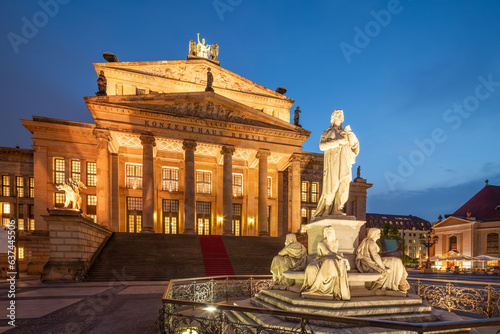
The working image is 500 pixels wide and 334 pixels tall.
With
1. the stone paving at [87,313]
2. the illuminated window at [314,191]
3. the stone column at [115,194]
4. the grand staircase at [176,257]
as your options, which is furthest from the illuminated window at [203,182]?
the stone paving at [87,313]

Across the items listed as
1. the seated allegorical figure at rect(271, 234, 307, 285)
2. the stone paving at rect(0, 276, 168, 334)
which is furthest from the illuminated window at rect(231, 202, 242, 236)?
the seated allegorical figure at rect(271, 234, 307, 285)

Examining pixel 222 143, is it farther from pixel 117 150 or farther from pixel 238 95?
pixel 117 150

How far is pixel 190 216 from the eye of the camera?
27.9 meters

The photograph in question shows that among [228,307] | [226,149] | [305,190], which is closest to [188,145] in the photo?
[226,149]

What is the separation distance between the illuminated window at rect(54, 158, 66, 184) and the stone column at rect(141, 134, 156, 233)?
10757 millimetres

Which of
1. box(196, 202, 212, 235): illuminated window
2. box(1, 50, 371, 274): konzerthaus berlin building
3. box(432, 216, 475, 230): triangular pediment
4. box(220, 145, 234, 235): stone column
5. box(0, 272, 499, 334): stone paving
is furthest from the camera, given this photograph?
box(432, 216, 475, 230): triangular pediment

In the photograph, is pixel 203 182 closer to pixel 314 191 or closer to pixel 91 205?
pixel 91 205

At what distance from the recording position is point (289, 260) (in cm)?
747

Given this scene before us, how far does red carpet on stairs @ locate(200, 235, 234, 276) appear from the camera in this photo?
19.8m

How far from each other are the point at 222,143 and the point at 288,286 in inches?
949

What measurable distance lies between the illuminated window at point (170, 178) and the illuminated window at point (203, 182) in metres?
2.69

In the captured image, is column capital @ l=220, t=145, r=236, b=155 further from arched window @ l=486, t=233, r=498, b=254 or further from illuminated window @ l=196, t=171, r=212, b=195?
arched window @ l=486, t=233, r=498, b=254

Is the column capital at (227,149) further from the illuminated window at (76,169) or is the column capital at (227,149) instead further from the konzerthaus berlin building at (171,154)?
the illuminated window at (76,169)

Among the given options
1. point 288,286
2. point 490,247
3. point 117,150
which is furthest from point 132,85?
point 490,247
